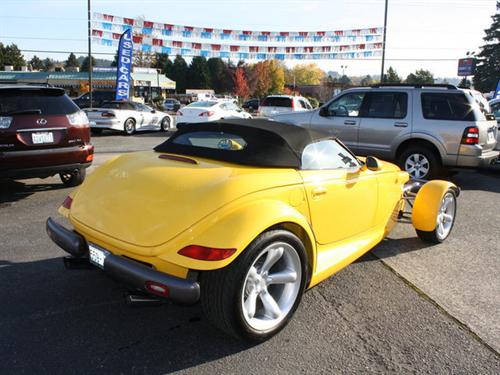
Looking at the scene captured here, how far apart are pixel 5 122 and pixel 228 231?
4.53m

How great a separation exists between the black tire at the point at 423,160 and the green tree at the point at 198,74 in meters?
101

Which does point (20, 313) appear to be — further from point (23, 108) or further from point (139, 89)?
point (139, 89)

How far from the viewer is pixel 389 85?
915 cm

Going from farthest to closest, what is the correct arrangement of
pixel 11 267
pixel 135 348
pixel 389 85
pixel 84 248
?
pixel 389 85
pixel 11 267
pixel 84 248
pixel 135 348

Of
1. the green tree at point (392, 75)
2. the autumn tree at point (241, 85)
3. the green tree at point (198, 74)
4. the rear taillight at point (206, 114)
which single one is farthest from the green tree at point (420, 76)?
the rear taillight at point (206, 114)

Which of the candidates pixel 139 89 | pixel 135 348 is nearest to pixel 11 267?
pixel 135 348

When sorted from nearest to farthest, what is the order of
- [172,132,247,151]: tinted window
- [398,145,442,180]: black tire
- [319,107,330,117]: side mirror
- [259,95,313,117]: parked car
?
[172,132,247,151]: tinted window
[398,145,442,180]: black tire
[319,107,330,117]: side mirror
[259,95,313,117]: parked car

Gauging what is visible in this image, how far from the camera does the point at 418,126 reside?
8.55 metres

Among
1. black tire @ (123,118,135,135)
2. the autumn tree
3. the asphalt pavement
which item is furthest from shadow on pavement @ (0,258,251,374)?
the autumn tree

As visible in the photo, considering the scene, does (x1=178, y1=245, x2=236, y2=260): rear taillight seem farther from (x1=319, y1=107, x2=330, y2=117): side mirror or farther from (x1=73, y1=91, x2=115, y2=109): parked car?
(x1=73, y1=91, x2=115, y2=109): parked car

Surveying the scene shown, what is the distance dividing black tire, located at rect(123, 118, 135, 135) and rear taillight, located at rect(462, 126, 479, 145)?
39.4ft

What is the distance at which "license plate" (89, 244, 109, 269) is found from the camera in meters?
2.89

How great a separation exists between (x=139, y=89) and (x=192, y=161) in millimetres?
76822

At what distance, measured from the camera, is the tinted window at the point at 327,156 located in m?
3.52
